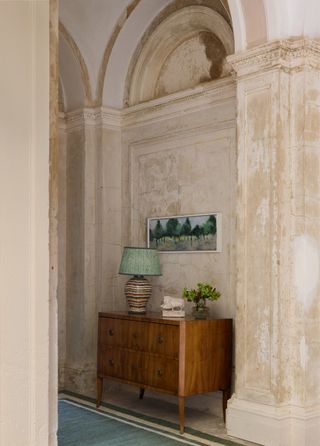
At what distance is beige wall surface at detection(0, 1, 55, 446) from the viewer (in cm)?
378

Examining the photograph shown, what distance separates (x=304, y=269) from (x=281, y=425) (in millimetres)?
1447

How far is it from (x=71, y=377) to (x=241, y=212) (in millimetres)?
3640

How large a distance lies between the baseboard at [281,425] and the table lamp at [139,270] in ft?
6.28

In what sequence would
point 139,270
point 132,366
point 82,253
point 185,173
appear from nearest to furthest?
point 132,366 < point 139,270 < point 185,173 < point 82,253

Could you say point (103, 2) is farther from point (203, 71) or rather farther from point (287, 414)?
point (287, 414)

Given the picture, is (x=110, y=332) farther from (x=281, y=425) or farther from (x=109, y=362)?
(x=281, y=425)

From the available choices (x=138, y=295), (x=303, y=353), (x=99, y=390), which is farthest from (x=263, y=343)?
(x=99, y=390)

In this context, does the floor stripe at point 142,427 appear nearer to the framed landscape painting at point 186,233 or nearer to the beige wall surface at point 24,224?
the framed landscape painting at point 186,233

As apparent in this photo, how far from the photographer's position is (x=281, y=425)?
5828mm

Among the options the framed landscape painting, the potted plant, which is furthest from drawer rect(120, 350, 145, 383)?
the framed landscape painting

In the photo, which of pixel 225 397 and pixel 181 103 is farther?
pixel 181 103

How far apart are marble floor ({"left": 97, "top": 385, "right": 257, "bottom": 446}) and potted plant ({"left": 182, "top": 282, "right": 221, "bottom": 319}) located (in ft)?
3.75

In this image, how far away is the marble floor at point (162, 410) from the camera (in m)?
6.62

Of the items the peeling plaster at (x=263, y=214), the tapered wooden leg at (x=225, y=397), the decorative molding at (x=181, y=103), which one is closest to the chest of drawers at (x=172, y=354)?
the tapered wooden leg at (x=225, y=397)
